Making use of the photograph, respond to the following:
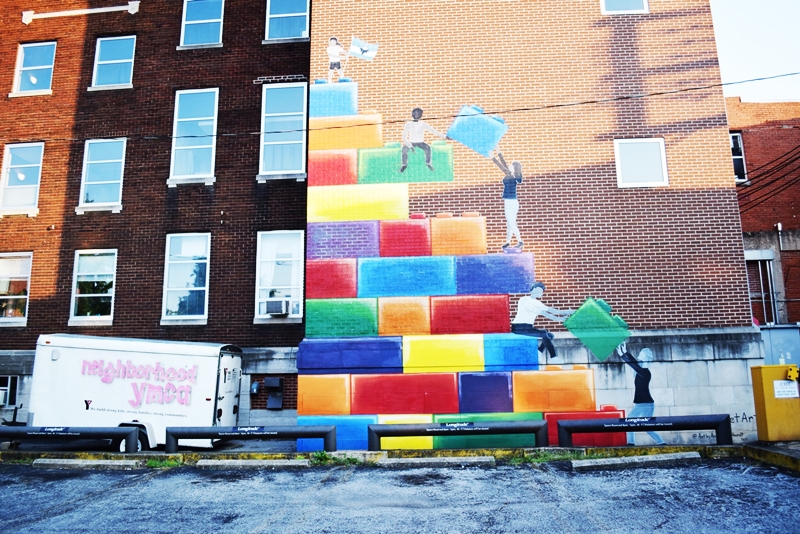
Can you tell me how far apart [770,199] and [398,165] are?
1521 centimetres

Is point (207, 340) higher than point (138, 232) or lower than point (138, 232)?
lower

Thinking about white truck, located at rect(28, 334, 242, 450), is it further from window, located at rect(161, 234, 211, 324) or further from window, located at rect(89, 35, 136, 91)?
window, located at rect(89, 35, 136, 91)

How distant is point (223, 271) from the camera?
16.4 m

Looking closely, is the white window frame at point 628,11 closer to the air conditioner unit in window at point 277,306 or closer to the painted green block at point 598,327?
the painted green block at point 598,327

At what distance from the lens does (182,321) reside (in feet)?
53.4

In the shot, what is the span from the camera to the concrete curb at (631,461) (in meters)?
9.42

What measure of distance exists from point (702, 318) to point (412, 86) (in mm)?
7986

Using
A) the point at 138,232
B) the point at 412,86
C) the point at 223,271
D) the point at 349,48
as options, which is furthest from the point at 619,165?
the point at 138,232

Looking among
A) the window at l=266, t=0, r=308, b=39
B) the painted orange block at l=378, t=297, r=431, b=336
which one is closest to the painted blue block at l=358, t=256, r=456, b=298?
the painted orange block at l=378, t=297, r=431, b=336

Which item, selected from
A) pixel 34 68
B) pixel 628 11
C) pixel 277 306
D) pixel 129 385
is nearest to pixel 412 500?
pixel 129 385

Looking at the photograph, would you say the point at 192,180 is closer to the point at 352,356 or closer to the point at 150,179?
the point at 150,179

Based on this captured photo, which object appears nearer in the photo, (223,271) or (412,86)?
(412,86)

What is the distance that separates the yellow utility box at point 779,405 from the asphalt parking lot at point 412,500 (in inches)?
48.3

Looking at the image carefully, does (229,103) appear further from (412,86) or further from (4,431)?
(4,431)
